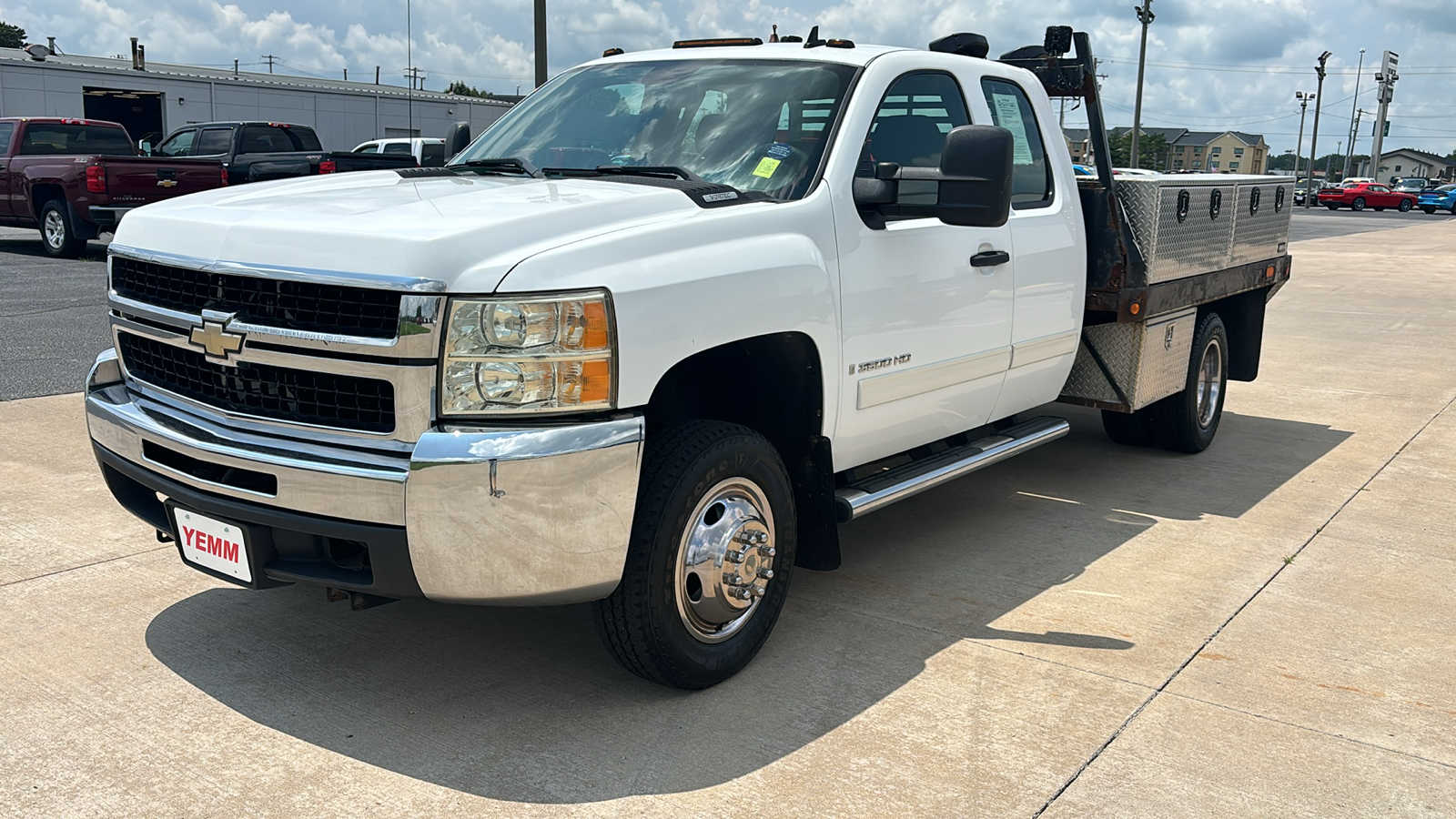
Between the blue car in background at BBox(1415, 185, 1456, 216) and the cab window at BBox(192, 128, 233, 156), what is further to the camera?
the blue car in background at BBox(1415, 185, 1456, 216)

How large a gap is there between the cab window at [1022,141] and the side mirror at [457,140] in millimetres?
2240

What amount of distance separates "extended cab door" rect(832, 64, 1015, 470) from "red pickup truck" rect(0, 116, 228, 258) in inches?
510

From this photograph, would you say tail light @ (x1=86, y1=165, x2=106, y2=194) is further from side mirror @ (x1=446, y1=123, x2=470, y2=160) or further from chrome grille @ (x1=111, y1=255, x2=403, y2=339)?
chrome grille @ (x1=111, y1=255, x2=403, y2=339)

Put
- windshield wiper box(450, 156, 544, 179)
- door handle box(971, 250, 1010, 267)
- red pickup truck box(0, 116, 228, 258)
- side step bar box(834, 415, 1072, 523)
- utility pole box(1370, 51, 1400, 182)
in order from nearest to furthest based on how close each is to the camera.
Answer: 1. side step bar box(834, 415, 1072, 523)
2. windshield wiper box(450, 156, 544, 179)
3. door handle box(971, 250, 1010, 267)
4. red pickup truck box(0, 116, 228, 258)
5. utility pole box(1370, 51, 1400, 182)

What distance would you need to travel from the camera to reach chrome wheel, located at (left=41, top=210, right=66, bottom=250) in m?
16.2

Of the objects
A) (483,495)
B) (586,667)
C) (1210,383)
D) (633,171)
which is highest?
(633,171)

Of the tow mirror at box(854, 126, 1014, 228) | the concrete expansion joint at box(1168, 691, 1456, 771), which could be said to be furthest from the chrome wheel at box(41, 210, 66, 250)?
the concrete expansion joint at box(1168, 691, 1456, 771)

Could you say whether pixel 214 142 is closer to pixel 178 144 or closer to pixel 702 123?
pixel 178 144

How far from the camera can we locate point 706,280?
350cm

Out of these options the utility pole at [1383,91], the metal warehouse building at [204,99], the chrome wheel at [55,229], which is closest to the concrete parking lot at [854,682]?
the chrome wheel at [55,229]

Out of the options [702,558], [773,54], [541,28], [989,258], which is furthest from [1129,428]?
[541,28]

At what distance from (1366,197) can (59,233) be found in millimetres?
55587

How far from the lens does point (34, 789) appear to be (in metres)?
3.07

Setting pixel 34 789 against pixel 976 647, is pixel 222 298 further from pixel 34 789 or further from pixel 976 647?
pixel 976 647
